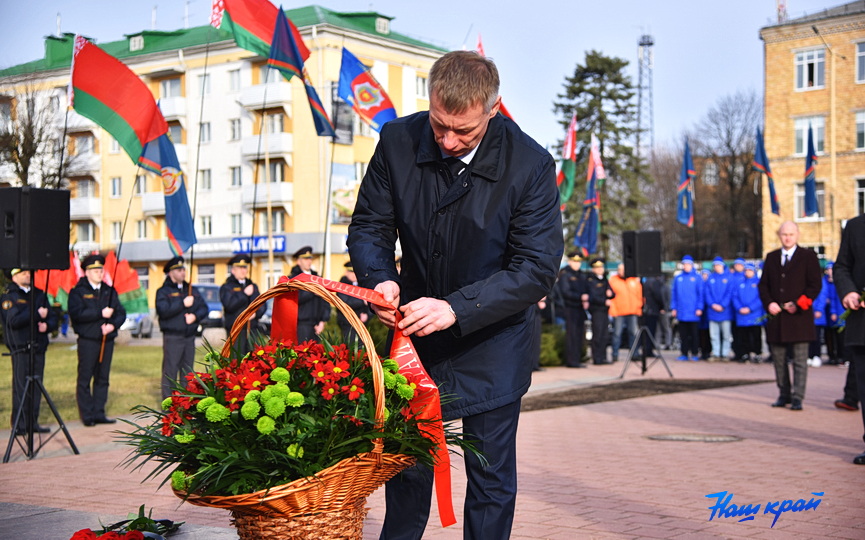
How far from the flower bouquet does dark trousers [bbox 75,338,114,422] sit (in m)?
9.43

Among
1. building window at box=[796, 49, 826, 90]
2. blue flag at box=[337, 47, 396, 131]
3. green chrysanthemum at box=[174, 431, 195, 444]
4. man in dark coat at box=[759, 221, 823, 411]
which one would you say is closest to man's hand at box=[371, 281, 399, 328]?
green chrysanthemum at box=[174, 431, 195, 444]

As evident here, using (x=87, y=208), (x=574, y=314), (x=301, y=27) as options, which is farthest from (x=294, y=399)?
(x=87, y=208)

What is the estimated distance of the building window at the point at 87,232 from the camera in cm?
6519

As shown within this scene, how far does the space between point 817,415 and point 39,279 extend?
13.3 m

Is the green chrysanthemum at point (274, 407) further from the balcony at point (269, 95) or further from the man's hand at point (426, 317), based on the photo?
the balcony at point (269, 95)

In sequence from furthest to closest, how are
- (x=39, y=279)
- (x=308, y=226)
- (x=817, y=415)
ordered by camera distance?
(x=308, y=226)
(x=39, y=279)
(x=817, y=415)

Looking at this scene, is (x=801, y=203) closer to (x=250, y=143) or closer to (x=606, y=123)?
(x=606, y=123)

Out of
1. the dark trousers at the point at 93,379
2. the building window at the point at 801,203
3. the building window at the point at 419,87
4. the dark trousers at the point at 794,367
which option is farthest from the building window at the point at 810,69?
the dark trousers at the point at 93,379

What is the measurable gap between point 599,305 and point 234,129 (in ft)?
133

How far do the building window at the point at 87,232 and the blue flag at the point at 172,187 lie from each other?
53.3 m

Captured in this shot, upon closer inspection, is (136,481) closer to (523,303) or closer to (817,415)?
(523,303)

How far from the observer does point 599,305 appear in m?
22.0

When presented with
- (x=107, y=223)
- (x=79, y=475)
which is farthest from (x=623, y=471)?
(x=107, y=223)

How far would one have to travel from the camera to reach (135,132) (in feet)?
42.3
